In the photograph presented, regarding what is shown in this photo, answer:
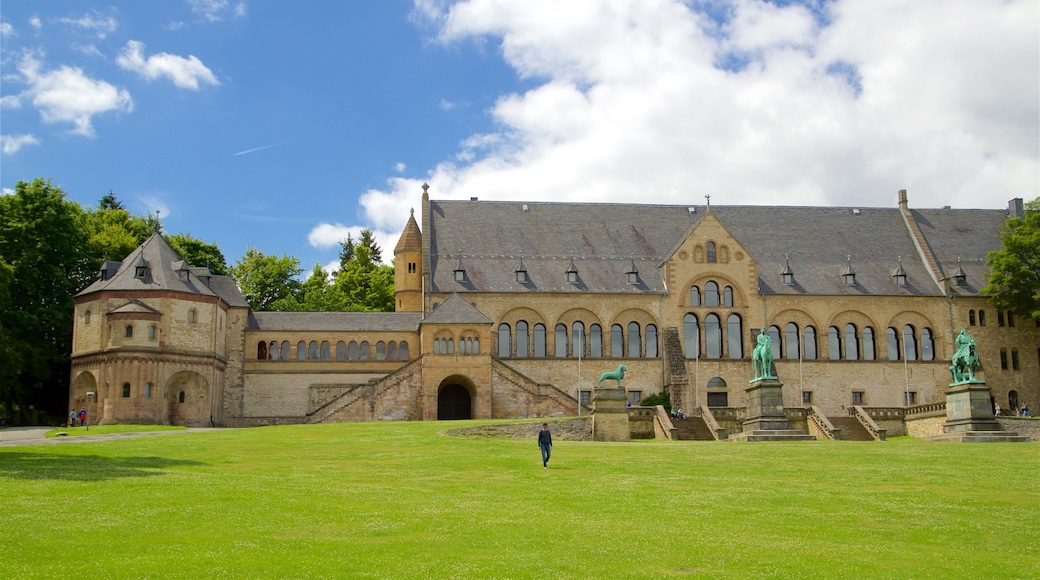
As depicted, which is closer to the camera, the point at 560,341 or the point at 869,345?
the point at 560,341

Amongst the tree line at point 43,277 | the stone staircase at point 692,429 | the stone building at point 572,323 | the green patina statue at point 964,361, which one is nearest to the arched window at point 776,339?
the stone building at point 572,323

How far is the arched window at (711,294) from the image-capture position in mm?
72250

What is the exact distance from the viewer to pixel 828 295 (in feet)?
240

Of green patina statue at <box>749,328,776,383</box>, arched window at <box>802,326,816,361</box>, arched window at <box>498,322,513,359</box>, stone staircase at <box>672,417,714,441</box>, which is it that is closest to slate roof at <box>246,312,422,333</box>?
arched window at <box>498,322,513,359</box>

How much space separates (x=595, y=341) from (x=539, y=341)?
404 centimetres

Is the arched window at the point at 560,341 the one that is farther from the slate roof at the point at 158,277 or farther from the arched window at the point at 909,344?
the arched window at the point at 909,344

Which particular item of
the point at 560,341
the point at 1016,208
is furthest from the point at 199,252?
the point at 1016,208

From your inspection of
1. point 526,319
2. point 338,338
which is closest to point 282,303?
point 338,338

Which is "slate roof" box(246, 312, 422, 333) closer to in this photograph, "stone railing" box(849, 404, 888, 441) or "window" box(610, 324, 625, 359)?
"window" box(610, 324, 625, 359)

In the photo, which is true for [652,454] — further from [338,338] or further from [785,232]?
[785,232]

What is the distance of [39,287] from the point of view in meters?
67.1

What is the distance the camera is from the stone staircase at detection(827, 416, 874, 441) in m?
56.9

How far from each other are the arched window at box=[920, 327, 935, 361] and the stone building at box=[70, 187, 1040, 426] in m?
0.16

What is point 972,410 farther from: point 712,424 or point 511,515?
point 511,515
